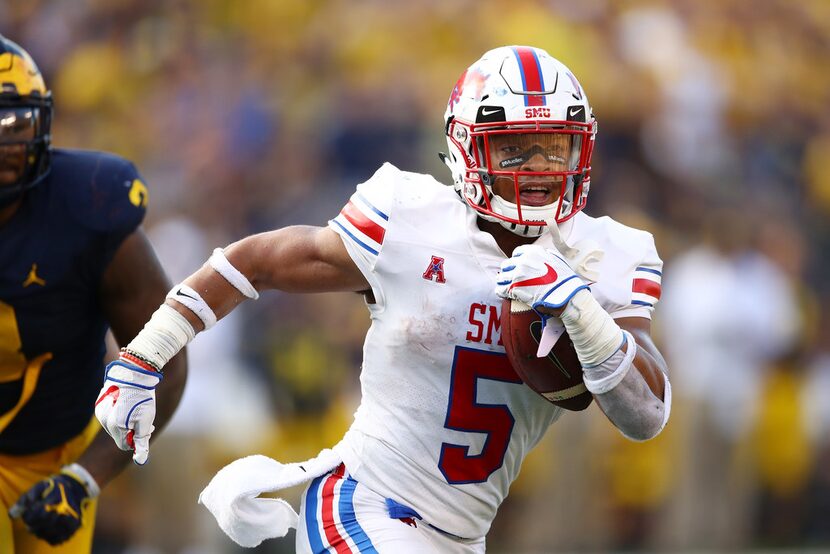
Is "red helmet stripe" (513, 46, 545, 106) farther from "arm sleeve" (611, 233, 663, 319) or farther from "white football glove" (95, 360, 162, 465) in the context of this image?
"white football glove" (95, 360, 162, 465)

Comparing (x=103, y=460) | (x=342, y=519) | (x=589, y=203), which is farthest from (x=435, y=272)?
(x=589, y=203)

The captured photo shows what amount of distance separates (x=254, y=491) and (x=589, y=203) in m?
5.34

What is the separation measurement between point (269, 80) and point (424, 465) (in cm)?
621

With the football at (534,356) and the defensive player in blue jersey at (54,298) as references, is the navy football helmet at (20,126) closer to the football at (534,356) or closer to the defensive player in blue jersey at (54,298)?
the defensive player in blue jersey at (54,298)

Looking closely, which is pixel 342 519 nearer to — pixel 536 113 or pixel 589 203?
pixel 536 113

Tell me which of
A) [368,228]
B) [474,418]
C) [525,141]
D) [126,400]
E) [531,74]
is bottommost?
[474,418]

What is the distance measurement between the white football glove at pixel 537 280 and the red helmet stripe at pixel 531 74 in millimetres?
443

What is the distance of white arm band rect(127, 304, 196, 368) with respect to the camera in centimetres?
336

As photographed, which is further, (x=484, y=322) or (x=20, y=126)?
(x=20, y=126)

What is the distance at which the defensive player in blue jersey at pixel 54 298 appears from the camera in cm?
387

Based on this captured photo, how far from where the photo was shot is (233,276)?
3406 mm

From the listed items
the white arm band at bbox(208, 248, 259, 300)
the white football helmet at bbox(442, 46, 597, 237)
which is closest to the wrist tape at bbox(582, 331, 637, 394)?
the white football helmet at bbox(442, 46, 597, 237)

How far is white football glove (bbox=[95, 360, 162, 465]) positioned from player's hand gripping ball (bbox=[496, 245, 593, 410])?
915 millimetres

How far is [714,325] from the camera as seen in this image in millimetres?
8008
